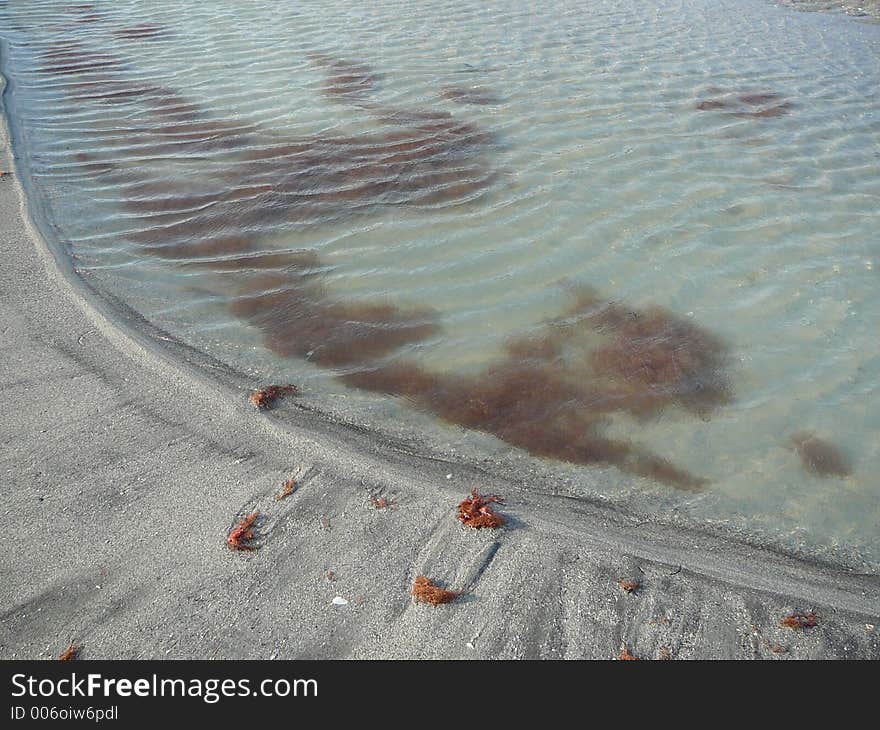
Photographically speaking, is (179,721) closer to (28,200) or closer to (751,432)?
(751,432)

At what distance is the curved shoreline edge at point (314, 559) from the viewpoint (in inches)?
123

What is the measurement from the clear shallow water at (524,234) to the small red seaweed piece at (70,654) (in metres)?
2.02

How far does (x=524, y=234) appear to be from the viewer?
6.45 m

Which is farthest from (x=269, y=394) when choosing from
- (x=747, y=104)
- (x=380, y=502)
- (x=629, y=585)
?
(x=747, y=104)

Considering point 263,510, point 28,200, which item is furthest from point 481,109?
point 263,510

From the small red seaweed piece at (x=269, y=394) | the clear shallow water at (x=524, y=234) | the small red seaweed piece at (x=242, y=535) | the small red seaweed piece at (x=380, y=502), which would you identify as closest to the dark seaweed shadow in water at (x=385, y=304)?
the clear shallow water at (x=524, y=234)

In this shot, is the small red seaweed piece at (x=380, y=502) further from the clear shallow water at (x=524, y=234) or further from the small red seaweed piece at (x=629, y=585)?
the small red seaweed piece at (x=629, y=585)

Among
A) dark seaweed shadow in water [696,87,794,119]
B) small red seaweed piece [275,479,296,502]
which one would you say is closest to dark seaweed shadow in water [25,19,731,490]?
small red seaweed piece [275,479,296,502]

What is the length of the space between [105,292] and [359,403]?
102 inches

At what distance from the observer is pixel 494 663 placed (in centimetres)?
305

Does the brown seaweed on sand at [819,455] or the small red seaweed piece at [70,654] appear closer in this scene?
the small red seaweed piece at [70,654]

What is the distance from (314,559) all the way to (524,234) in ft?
12.9

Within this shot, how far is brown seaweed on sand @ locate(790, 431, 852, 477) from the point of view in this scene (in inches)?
168

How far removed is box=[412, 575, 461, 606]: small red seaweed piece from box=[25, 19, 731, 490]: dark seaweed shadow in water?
1.26m
